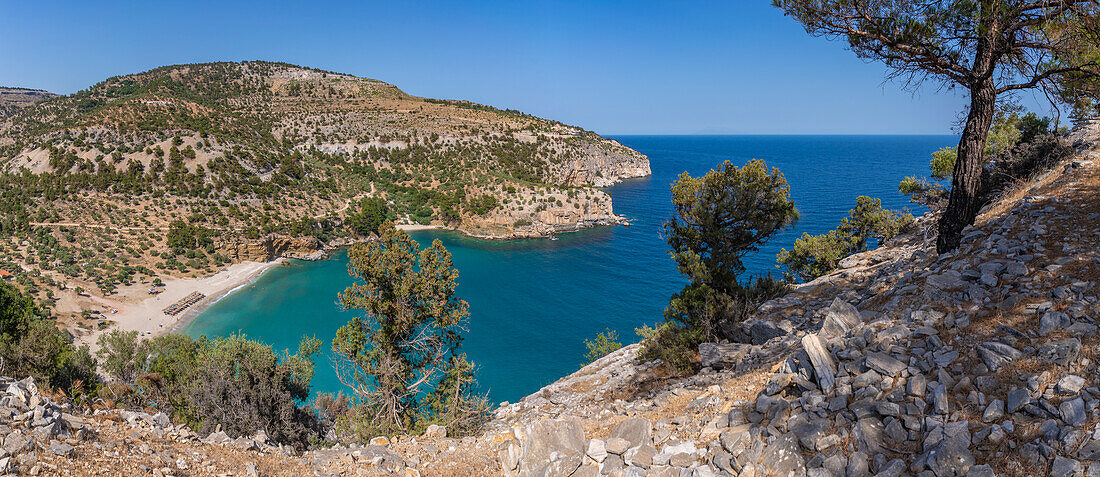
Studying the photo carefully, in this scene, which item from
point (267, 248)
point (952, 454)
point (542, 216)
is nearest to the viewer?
point (952, 454)

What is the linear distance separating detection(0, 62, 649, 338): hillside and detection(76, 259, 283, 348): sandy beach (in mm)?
1032

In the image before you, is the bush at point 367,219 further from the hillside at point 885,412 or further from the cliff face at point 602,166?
the hillside at point 885,412

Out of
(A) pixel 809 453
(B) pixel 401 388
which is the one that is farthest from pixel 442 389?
(A) pixel 809 453

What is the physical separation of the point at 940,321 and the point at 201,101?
12421 centimetres

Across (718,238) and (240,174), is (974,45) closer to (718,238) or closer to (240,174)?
(718,238)

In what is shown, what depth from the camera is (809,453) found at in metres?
6.22

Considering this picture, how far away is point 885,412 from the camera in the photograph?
6.08 metres

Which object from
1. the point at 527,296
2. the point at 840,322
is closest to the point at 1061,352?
the point at 840,322

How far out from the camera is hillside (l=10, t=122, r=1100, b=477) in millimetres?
5285

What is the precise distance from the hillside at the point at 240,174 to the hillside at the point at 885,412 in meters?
48.2

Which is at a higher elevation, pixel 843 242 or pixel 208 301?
pixel 843 242

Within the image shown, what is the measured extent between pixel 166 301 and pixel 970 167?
61939 millimetres

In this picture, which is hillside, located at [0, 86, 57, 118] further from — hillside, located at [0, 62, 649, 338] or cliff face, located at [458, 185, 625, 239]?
cliff face, located at [458, 185, 625, 239]

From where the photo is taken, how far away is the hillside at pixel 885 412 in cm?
529
